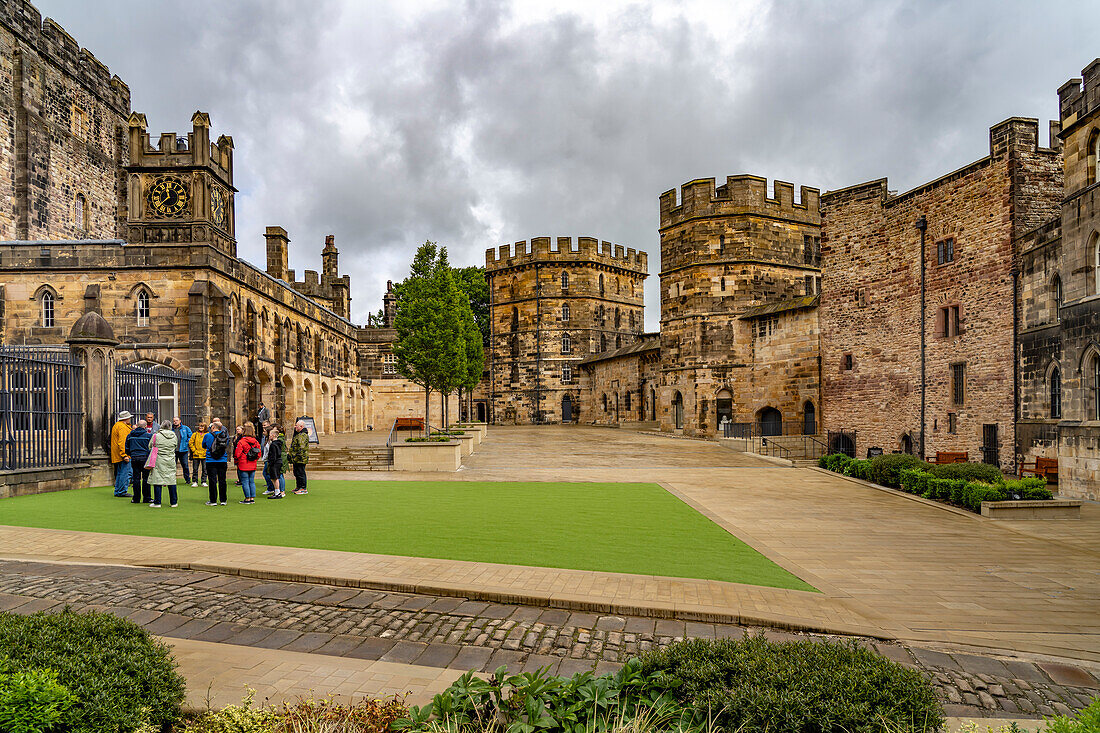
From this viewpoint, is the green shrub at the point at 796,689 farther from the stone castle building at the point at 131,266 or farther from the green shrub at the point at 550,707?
the stone castle building at the point at 131,266

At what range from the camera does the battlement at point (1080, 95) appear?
15445 millimetres

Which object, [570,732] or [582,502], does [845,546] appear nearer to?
[582,502]

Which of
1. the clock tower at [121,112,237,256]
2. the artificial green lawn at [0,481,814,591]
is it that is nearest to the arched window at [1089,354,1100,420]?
the artificial green lawn at [0,481,814,591]

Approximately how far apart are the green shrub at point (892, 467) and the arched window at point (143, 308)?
23967 mm

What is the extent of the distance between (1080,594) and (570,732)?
6926 mm

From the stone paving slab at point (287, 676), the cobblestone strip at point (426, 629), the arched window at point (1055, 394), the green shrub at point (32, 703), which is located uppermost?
the arched window at point (1055, 394)

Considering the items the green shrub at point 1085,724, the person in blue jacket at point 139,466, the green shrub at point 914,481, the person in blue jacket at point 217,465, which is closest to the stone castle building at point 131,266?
the person in blue jacket at point 139,466

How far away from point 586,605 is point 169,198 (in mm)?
24784

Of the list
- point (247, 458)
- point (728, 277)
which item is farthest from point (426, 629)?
point (728, 277)

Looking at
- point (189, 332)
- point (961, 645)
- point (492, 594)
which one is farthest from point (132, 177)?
point (961, 645)

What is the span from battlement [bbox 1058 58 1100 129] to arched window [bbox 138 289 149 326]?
2858 cm

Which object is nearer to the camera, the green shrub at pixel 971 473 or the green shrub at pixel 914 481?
the green shrub at pixel 971 473

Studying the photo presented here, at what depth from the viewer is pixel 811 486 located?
1636 centimetres

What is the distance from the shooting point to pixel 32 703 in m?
3.08
